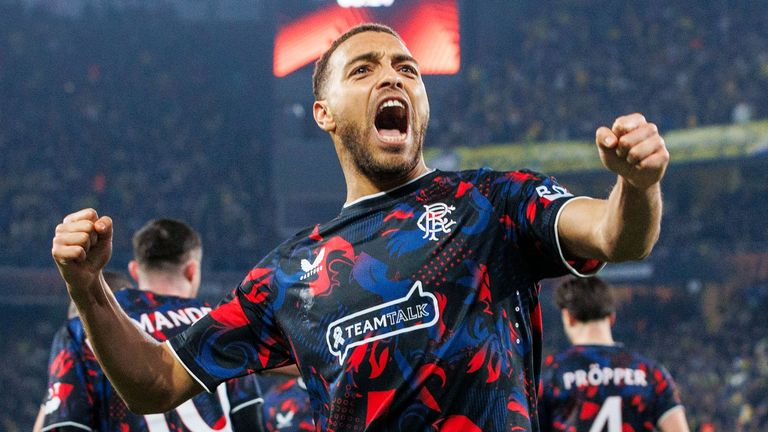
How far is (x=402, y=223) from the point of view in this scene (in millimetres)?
2283

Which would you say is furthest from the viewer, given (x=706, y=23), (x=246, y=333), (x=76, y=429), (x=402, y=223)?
(x=706, y=23)

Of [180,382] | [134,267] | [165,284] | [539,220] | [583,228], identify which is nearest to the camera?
[583,228]

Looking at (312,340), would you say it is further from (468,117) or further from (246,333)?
(468,117)

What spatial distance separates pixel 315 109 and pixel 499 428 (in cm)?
113

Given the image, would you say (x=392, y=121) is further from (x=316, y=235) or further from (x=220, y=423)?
(x=220, y=423)

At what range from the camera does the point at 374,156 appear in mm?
2445

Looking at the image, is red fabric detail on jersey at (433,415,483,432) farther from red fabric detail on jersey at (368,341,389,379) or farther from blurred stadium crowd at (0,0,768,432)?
blurred stadium crowd at (0,0,768,432)

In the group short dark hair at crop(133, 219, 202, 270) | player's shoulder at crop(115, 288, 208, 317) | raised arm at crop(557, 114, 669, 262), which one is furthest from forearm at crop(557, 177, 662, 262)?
short dark hair at crop(133, 219, 202, 270)

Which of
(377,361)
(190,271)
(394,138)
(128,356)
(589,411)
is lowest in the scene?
(589,411)

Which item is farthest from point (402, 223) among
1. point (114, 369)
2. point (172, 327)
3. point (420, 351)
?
point (172, 327)

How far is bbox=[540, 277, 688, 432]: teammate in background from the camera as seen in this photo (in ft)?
14.6

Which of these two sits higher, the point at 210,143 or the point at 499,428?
the point at 210,143

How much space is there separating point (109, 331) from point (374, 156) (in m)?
0.81

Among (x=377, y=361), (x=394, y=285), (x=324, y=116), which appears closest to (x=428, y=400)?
(x=377, y=361)
